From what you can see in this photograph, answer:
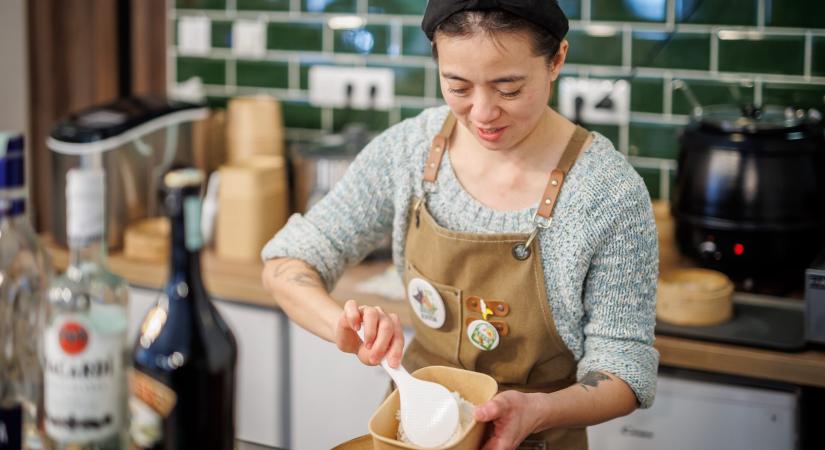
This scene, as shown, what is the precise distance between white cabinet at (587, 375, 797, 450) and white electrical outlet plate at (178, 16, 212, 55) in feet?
5.81

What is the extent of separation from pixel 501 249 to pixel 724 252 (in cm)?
90

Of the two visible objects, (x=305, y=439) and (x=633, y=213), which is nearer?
(x=633, y=213)

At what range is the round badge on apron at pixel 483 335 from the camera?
1597 millimetres

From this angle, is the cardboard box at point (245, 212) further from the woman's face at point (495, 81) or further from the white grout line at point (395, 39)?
the woman's face at point (495, 81)

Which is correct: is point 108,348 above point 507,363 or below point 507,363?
above

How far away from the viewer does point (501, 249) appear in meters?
1.57

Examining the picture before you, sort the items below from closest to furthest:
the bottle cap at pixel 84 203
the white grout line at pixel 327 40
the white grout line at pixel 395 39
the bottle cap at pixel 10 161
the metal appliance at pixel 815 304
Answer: the bottle cap at pixel 84 203 → the bottle cap at pixel 10 161 → the metal appliance at pixel 815 304 → the white grout line at pixel 395 39 → the white grout line at pixel 327 40

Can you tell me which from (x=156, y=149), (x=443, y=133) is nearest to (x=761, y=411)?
(x=443, y=133)

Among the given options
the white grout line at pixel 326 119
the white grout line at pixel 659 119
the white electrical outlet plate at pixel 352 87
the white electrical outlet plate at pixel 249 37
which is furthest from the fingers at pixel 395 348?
the white electrical outlet plate at pixel 249 37

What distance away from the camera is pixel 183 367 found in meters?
1.01

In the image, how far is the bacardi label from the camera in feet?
A: 3.27

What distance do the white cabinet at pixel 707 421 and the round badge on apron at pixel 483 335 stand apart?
683 mm

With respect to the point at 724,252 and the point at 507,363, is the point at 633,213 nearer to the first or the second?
the point at 507,363

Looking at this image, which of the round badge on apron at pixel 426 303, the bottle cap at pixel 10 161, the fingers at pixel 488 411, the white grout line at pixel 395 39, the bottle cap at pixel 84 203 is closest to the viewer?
the bottle cap at pixel 84 203
